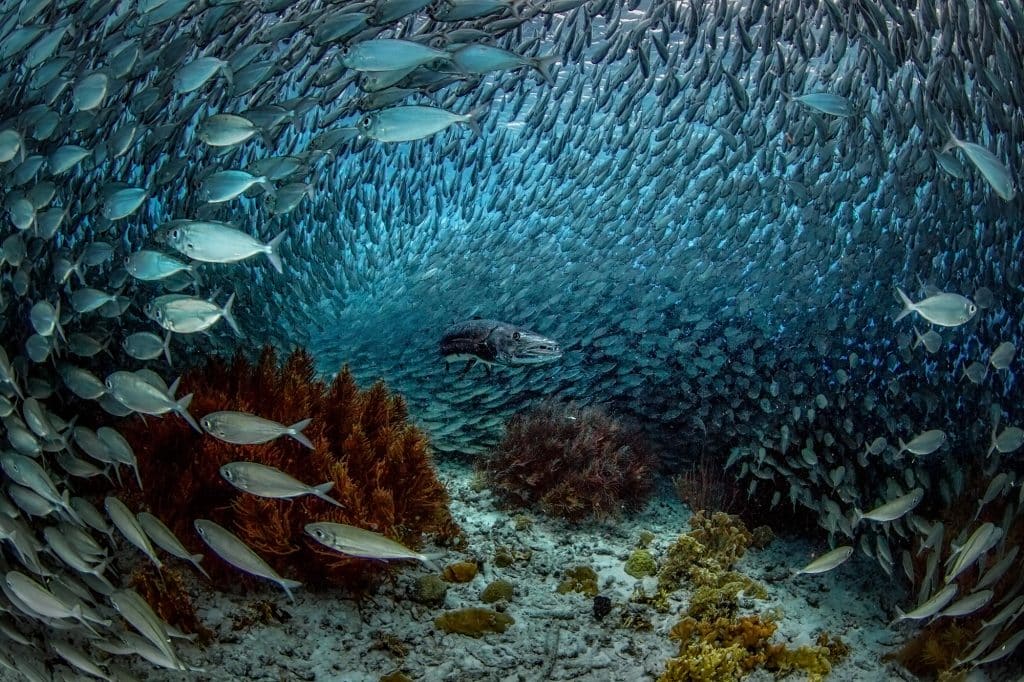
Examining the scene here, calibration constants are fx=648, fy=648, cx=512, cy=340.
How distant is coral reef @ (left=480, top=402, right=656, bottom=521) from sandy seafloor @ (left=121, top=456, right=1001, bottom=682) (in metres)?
0.30

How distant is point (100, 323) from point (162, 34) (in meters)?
2.70

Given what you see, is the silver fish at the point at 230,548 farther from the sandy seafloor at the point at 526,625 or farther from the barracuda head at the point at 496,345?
the barracuda head at the point at 496,345

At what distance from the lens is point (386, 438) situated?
526 centimetres

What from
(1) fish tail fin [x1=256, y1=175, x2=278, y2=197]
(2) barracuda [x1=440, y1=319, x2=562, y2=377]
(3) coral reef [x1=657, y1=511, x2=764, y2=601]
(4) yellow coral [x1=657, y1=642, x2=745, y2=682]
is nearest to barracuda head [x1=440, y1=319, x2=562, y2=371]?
(2) barracuda [x1=440, y1=319, x2=562, y2=377]

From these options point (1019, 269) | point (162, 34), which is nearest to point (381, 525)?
point (162, 34)

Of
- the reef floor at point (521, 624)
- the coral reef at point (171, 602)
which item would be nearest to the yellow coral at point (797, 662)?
the reef floor at point (521, 624)

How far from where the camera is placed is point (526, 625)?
483 centimetres

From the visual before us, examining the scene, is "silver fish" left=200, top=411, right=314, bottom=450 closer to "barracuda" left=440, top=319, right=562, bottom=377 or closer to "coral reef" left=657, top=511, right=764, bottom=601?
"barracuda" left=440, top=319, right=562, bottom=377

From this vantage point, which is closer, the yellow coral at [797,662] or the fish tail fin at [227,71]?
the fish tail fin at [227,71]

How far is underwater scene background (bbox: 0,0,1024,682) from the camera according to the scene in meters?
4.14

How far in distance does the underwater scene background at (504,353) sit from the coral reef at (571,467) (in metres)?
0.05

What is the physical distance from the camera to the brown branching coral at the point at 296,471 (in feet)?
14.4

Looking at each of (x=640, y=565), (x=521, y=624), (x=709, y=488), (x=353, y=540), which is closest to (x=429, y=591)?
(x=521, y=624)

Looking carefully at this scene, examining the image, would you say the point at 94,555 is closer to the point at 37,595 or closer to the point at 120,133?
the point at 37,595
